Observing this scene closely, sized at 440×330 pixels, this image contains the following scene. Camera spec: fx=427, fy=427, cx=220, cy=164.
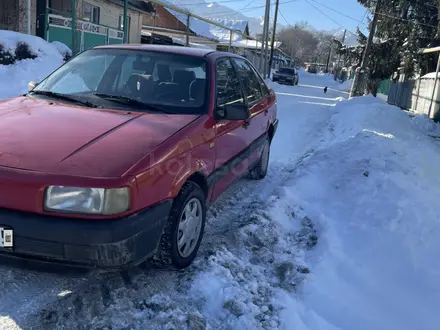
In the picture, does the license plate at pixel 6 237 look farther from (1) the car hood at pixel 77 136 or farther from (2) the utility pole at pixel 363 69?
(2) the utility pole at pixel 363 69

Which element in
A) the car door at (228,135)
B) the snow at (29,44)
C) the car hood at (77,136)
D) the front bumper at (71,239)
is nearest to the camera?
the front bumper at (71,239)

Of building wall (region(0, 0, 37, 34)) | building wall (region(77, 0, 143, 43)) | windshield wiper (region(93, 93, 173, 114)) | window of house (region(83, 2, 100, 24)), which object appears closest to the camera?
windshield wiper (region(93, 93, 173, 114))

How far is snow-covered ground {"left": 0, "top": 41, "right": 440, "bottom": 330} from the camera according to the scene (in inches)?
106

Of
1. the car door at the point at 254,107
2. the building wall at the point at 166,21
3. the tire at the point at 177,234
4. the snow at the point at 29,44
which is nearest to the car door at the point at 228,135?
the car door at the point at 254,107

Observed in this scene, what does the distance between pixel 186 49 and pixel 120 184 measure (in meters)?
2.26

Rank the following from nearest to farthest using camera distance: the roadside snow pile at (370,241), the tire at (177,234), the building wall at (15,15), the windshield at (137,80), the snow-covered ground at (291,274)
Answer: the snow-covered ground at (291,274) → the tire at (177,234) → the roadside snow pile at (370,241) → the windshield at (137,80) → the building wall at (15,15)

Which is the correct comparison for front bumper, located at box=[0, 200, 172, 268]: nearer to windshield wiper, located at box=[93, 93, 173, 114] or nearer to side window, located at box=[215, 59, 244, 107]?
windshield wiper, located at box=[93, 93, 173, 114]

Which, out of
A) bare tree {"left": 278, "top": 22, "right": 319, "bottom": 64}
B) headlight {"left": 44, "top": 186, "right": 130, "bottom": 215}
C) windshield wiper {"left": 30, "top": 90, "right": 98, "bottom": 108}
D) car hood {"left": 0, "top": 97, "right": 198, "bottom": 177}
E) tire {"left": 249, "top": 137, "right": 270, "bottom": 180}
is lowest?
tire {"left": 249, "top": 137, "right": 270, "bottom": 180}

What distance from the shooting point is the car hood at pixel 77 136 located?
2.46 meters

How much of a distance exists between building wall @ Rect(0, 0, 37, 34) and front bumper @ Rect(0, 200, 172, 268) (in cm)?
1275

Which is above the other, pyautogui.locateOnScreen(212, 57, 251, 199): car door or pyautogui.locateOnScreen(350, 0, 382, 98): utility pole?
pyautogui.locateOnScreen(350, 0, 382, 98): utility pole

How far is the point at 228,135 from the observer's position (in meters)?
3.96

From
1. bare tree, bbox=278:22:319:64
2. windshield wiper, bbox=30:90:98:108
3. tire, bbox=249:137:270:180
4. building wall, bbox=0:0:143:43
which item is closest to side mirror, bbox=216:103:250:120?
windshield wiper, bbox=30:90:98:108

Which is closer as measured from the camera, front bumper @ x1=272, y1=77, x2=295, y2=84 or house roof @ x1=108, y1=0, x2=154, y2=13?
house roof @ x1=108, y1=0, x2=154, y2=13
